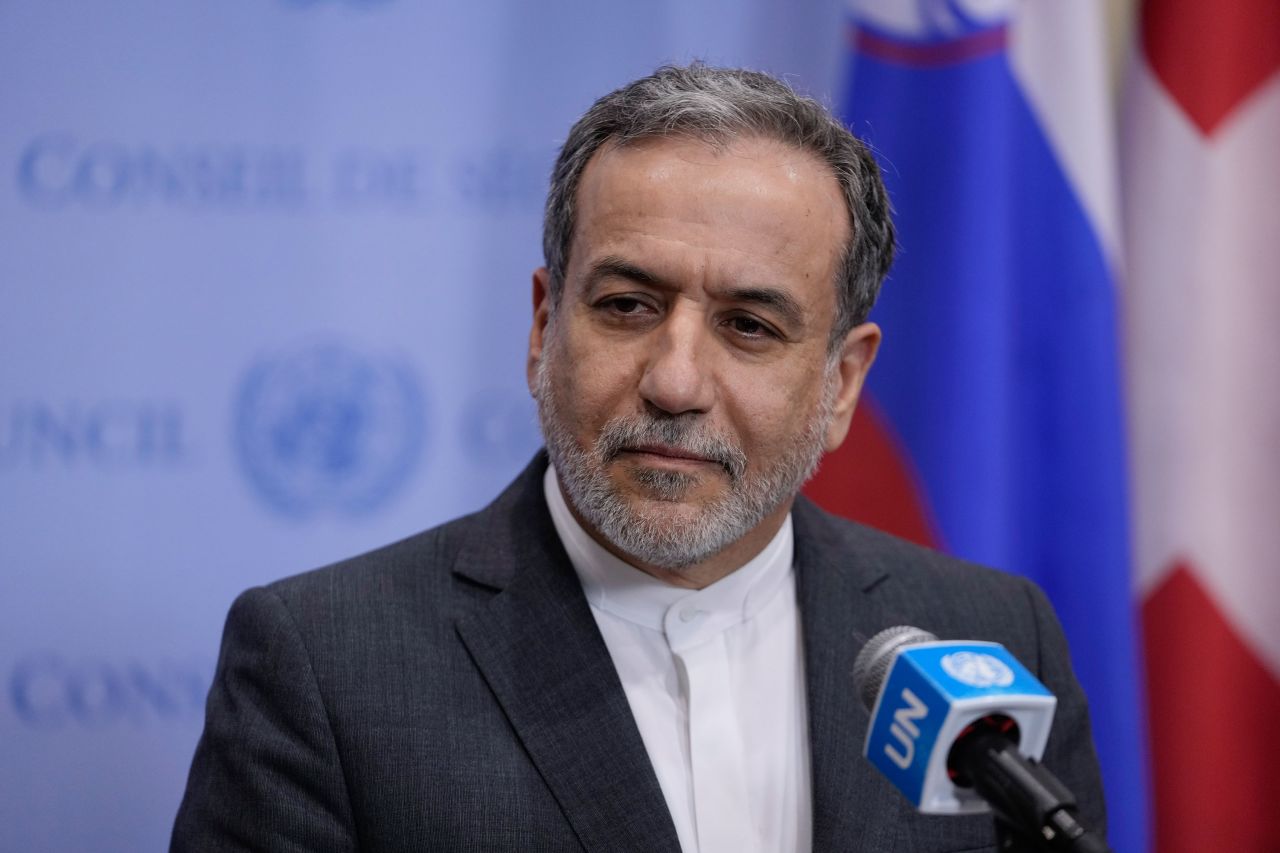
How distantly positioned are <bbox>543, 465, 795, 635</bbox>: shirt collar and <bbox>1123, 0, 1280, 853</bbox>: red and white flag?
135 cm

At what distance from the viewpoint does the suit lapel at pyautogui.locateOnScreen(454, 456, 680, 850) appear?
1.90 m

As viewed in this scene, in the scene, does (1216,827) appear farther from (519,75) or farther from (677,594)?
(519,75)

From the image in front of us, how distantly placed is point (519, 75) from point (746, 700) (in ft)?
5.59

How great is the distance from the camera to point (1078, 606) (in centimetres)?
299

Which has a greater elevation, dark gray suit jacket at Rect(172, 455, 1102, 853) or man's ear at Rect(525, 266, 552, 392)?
man's ear at Rect(525, 266, 552, 392)

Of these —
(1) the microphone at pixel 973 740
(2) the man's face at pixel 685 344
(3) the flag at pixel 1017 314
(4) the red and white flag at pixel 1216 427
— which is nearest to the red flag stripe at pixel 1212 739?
(4) the red and white flag at pixel 1216 427

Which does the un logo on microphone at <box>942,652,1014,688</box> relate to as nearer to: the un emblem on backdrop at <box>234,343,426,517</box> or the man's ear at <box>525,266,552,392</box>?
the man's ear at <box>525,266,552,392</box>

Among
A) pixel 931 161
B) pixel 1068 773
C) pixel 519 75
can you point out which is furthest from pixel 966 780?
pixel 519 75

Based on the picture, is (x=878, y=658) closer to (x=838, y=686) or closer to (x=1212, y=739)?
(x=838, y=686)

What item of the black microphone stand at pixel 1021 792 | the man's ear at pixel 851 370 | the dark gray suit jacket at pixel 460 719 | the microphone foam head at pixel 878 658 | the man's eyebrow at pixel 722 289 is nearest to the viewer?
the black microphone stand at pixel 1021 792

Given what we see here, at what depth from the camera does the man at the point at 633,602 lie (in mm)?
1919

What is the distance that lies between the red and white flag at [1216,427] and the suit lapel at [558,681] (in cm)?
166

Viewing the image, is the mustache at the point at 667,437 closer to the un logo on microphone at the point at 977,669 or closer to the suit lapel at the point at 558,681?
the suit lapel at the point at 558,681

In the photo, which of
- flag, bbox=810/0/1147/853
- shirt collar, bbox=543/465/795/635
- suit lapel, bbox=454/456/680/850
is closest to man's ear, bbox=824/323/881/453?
shirt collar, bbox=543/465/795/635
